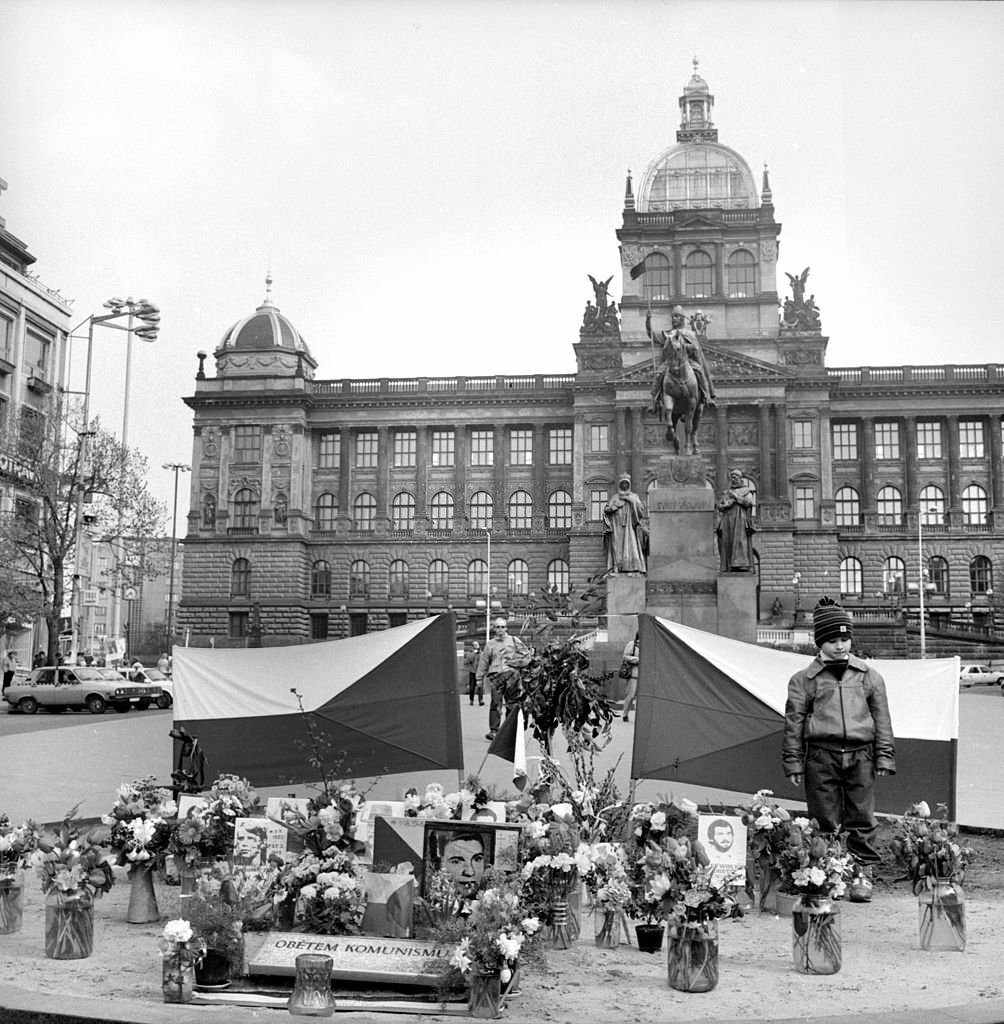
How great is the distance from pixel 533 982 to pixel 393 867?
118cm

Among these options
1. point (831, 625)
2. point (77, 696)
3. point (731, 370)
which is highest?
point (731, 370)

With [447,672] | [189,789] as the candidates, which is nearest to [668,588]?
[447,672]

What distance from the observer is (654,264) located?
241 ft

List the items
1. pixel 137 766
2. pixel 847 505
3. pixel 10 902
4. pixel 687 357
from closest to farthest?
pixel 10 902 → pixel 137 766 → pixel 687 357 → pixel 847 505

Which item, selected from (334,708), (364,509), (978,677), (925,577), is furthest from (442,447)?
(334,708)

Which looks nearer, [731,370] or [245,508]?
[731,370]

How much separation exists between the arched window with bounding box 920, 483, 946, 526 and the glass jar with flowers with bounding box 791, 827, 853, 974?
221 ft

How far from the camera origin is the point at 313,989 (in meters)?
5.76

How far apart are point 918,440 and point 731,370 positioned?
12.5 m

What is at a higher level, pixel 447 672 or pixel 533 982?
pixel 447 672

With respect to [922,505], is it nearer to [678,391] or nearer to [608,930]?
[678,391]

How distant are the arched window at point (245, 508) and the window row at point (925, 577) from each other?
34.9 metres

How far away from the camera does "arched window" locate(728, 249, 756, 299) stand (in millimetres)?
72688

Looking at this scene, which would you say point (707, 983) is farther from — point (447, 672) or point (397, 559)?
point (397, 559)
